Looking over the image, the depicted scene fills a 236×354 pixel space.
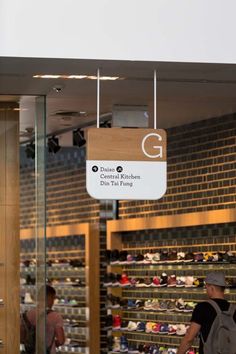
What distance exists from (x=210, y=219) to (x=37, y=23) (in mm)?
4924

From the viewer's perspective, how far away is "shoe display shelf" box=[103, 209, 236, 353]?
13984mm

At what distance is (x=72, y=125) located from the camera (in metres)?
15.5

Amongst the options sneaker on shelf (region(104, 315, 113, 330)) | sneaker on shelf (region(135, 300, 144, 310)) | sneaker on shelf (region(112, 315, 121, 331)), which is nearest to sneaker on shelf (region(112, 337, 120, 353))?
sneaker on shelf (region(112, 315, 121, 331))

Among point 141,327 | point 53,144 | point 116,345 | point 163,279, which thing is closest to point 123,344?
point 116,345

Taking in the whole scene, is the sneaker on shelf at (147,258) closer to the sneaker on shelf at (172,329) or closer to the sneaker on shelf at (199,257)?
the sneaker on shelf at (172,329)

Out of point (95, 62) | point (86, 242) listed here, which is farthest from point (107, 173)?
point (86, 242)

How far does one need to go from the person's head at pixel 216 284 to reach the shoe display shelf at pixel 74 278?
6.21 m

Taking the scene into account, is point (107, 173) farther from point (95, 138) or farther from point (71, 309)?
point (71, 309)

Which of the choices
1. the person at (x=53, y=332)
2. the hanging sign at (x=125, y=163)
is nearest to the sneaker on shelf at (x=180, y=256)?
the person at (x=53, y=332)

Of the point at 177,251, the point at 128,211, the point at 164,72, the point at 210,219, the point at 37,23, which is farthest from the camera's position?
the point at 128,211

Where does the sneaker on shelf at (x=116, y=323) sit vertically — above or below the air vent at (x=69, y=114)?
below

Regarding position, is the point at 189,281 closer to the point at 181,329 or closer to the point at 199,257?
the point at 199,257

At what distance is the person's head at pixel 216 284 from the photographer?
35.9 ft

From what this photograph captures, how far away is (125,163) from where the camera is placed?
388 inches
